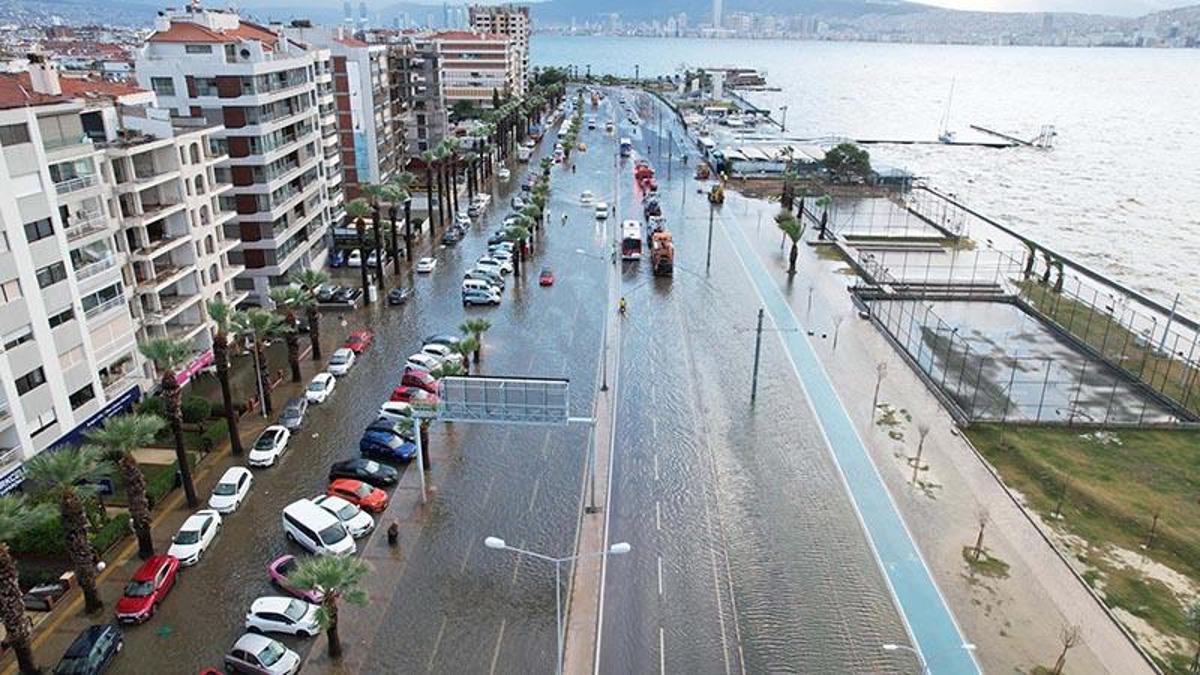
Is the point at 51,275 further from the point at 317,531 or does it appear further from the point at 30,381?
the point at 317,531

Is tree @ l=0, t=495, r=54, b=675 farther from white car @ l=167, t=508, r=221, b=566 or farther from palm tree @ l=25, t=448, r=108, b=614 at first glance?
white car @ l=167, t=508, r=221, b=566

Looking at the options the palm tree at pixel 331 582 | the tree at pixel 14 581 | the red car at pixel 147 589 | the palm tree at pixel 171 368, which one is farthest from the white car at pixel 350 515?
the tree at pixel 14 581

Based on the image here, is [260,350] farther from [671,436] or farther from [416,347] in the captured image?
[671,436]

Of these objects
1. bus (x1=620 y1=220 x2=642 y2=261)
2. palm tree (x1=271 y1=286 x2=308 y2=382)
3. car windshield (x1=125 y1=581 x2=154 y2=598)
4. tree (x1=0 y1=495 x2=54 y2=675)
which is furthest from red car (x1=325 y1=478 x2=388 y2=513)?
bus (x1=620 y1=220 x2=642 y2=261)

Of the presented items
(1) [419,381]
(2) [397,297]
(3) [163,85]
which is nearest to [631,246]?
(2) [397,297]

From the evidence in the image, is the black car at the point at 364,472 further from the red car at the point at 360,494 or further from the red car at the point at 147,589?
the red car at the point at 147,589

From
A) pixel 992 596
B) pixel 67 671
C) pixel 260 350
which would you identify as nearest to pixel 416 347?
pixel 260 350
